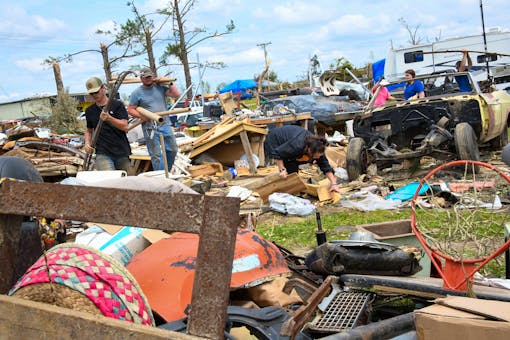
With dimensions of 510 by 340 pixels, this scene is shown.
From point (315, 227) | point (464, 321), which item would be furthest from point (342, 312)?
point (315, 227)

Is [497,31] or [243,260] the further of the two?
[497,31]

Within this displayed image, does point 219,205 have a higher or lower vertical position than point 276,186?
higher

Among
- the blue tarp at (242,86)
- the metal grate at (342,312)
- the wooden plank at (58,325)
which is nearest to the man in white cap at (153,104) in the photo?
the metal grate at (342,312)

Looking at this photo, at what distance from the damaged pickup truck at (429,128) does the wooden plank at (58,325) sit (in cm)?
715

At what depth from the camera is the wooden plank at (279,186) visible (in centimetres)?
777

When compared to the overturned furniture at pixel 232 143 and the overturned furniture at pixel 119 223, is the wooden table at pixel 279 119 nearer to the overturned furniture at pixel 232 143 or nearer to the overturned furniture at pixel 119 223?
the overturned furniture at pixel 232 143

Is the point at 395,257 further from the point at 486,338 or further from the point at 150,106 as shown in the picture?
the point at 150,106

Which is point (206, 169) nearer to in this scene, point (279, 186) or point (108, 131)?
point (279, 186)

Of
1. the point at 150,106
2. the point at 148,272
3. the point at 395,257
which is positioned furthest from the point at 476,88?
the point at 148,272

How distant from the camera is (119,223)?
A: 180 cm

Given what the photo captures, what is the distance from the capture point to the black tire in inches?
346

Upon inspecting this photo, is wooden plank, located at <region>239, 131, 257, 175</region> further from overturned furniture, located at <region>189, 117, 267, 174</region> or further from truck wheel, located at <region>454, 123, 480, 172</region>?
truck wheel, located at <region>454, 123, 480, 172</region>

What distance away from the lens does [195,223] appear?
5.47ft

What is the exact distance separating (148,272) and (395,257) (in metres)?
1.32
